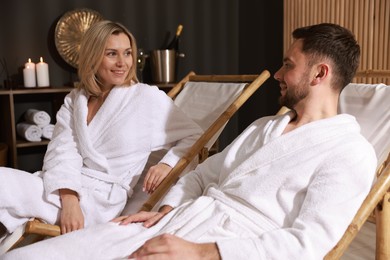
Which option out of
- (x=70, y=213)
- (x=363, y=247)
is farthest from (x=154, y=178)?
(x=363, y=247)

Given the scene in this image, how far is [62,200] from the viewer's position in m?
1.76

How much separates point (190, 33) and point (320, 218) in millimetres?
3250

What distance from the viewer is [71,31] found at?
3576mm

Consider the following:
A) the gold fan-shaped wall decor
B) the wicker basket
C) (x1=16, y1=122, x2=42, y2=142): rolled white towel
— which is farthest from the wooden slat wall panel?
the wicker basket

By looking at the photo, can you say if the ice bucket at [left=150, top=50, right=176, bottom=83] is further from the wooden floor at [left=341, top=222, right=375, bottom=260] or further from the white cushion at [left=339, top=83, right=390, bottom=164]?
the white cushion at [left=339, top=83, right=390, bottom=164]

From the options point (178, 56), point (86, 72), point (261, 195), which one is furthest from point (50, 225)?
point (178, 56)

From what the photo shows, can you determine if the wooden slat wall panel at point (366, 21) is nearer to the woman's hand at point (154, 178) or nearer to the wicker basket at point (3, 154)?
the woman's hand at point (154, 178)

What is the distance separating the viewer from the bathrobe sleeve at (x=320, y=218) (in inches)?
45.2

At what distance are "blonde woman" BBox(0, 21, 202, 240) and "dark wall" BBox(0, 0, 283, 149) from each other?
66.2 inches

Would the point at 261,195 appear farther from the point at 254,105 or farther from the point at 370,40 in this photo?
the point at 254,105

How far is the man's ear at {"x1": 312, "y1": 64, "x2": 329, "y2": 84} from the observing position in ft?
4.66

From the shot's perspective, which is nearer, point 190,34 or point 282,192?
point 282,192

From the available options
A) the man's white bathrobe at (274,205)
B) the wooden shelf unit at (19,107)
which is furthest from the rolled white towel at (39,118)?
the man's white bathrobe at (274,205)

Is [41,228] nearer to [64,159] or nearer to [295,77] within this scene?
[64,159]
